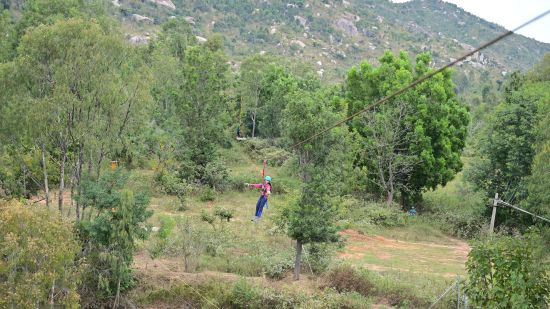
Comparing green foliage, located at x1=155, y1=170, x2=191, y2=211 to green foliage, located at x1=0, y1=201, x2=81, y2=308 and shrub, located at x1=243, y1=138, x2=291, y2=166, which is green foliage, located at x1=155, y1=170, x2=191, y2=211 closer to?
shrub, located at x1=243, y1=138, x2=291, y2=166

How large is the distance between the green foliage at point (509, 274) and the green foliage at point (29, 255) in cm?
736

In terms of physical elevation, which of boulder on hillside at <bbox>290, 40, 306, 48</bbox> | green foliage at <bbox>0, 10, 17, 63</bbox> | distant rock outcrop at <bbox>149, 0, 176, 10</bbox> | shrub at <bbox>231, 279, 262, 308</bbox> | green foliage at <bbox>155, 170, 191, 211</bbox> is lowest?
green foliage at <bbox>155, 170, 191, 211</bbox>

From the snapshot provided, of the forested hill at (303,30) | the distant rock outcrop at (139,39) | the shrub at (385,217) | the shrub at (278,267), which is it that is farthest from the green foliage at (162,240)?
the forested hill at (303,30)

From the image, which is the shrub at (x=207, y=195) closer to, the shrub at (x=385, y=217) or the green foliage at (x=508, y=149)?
the shrub at (x=385, y=217)

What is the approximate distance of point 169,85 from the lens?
31391mm

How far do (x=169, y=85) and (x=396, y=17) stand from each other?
137 metres

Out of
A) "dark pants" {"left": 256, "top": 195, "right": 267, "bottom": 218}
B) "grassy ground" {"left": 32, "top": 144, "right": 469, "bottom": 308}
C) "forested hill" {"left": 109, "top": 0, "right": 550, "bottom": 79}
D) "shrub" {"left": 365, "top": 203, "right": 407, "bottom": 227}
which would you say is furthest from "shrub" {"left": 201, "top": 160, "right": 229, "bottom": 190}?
"forested hill" {"left": 109, "top": 0, "right": 550, "bottom": 79}

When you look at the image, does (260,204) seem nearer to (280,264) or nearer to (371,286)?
(280,264)

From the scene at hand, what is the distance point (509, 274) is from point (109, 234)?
8.41 meters

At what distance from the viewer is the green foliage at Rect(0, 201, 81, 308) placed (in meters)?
8.99

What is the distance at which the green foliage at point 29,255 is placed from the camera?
8.99 m

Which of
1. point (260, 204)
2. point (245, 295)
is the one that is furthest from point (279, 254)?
point (260, 204)

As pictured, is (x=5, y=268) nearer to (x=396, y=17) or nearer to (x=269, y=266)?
(x=269, y=266)

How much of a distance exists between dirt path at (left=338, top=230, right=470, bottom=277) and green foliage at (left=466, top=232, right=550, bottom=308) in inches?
229
